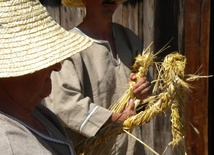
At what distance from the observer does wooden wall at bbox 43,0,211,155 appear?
455 centimetres

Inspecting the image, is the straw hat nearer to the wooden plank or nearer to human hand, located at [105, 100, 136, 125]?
human hand, located at [105, 100, 136, 125]

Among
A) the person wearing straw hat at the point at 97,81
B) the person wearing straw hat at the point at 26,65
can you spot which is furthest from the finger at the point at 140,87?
the person wearing straw hat at the point at 26,65

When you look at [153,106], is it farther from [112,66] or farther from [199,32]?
[199,32]

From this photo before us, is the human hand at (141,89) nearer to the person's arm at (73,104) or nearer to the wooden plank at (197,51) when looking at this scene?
the person's arm at (73,104)

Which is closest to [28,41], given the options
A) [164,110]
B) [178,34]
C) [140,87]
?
[164,110]

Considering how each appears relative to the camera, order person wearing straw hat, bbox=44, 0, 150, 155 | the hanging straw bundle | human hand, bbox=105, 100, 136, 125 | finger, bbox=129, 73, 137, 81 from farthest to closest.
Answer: finger, bbox=129, 73, 137, 81, person wearing straw hat, bbox=44, 0, 150, 155, human hand, bbox=105, 100, 136, 125, the hanging straw bundle

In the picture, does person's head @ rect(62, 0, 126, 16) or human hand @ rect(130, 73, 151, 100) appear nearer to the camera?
human hand @ rect(130, 73, 151, 100)

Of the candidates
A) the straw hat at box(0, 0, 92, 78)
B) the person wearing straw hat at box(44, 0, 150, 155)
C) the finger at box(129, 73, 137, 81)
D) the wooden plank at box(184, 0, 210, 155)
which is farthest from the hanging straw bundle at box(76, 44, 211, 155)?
the wooden plank at box(184, 0, 210, 155)

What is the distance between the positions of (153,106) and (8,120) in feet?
3.20

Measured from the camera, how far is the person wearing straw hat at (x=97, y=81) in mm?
3514

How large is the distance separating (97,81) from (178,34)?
44.1 inches

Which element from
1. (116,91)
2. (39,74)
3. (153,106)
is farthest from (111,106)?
(39,74)

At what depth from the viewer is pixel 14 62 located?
240 centimetres

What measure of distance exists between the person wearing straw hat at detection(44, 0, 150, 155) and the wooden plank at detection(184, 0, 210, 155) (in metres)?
0.70
